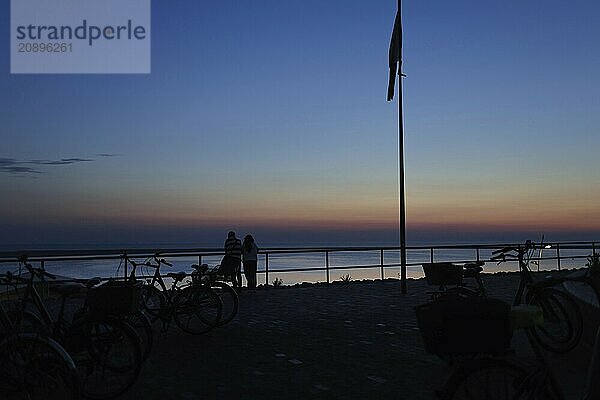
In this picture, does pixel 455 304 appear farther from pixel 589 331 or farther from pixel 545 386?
pixel 589 331

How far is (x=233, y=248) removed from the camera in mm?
14164

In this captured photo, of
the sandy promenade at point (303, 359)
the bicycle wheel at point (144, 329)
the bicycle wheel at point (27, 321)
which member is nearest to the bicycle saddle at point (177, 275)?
the sandy promenade at point (303, 359)

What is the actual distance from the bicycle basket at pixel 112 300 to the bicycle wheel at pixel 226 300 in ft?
10.9

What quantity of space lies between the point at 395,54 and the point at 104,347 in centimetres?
1073

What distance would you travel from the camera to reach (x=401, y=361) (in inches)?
266

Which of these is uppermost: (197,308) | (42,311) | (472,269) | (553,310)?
(472,269)

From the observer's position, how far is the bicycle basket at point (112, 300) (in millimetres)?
5562

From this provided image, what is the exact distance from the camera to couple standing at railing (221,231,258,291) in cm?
1413

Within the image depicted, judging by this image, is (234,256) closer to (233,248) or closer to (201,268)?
(233,248)

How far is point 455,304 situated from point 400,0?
12.2 metres

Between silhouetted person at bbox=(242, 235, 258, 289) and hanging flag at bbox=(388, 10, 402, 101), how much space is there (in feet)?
15.9

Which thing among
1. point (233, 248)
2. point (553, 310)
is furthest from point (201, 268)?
point (233, 248)

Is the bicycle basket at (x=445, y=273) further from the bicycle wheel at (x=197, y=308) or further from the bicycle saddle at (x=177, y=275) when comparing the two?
the bicycle saddle at (x=177, y=275)

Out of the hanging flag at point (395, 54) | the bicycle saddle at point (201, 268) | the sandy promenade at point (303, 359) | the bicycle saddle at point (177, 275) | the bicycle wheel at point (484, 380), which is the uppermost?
the hanging flag at point (395, 54)
